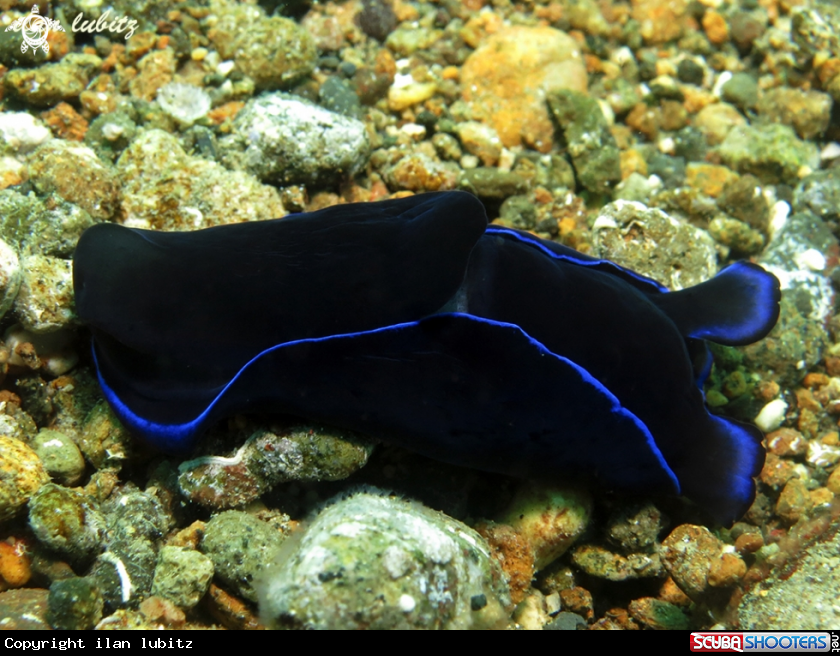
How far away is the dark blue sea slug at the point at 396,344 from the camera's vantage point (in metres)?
2.57

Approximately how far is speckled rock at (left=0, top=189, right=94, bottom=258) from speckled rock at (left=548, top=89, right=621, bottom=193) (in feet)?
12.0

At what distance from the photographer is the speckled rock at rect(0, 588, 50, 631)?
2.35 metres

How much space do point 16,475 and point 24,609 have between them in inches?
22.5

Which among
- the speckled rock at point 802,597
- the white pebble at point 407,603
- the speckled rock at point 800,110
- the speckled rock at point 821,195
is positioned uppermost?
the speckled rock at point 800,110

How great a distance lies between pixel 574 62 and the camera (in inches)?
208

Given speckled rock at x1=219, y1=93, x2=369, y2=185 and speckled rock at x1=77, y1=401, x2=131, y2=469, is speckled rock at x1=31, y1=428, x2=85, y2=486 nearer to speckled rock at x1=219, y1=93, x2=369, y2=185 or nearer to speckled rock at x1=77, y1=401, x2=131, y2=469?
speckled rock at x1=77, y1=401, x2=131, y2=469

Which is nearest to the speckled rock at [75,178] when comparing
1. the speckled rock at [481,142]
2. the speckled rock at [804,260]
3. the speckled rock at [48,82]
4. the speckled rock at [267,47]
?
the speckled rock at [48,82]

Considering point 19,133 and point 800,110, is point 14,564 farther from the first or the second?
point 800,110

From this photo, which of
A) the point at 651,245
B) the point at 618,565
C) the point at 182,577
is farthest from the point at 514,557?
the point at 651,245

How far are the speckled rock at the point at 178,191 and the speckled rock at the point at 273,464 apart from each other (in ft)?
5.14

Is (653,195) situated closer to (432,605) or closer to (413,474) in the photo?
(413,474)

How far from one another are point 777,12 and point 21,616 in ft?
26.2

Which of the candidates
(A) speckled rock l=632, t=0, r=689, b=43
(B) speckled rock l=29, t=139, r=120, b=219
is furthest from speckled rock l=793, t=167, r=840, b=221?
(B) speckled rock l=29, t=139, r=120, b=219

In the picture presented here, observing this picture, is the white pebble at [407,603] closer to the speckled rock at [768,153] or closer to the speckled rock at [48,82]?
the speckled rock at [48,82]
